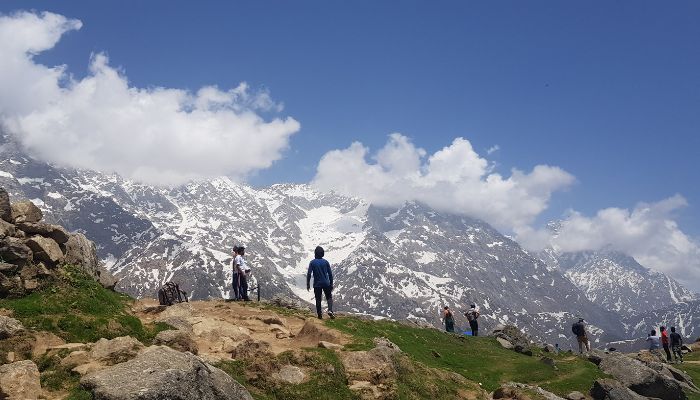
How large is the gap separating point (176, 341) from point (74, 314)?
4527mm

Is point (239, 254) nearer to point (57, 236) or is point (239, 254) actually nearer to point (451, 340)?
point (57, 236)

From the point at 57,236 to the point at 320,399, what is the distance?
17.4 metres

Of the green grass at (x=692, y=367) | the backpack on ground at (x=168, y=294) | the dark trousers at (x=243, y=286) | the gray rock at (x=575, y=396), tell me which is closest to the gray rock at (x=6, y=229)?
the backpack on ground at (x=168, y=294)

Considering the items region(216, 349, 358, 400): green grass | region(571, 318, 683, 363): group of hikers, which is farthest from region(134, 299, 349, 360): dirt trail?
region(571, 318, 683, 363): group of hikers

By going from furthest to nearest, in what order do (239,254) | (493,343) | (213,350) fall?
(493,343), (239,254), (213,350)

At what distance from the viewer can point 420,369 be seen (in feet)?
76.3

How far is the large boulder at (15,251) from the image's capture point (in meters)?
22.4

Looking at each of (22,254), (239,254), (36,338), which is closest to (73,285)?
(22,254)

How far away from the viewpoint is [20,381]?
14.7 meters

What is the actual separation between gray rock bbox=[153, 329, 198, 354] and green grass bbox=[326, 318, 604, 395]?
28.5 feet

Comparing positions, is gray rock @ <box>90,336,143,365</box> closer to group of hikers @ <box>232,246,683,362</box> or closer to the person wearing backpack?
group of hikers @ <box>232,246,683,362</box>

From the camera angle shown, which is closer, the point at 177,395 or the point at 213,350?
the point at 177,395

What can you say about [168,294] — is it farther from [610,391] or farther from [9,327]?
[610,391]

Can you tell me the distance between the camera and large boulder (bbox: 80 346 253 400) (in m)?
13.8
